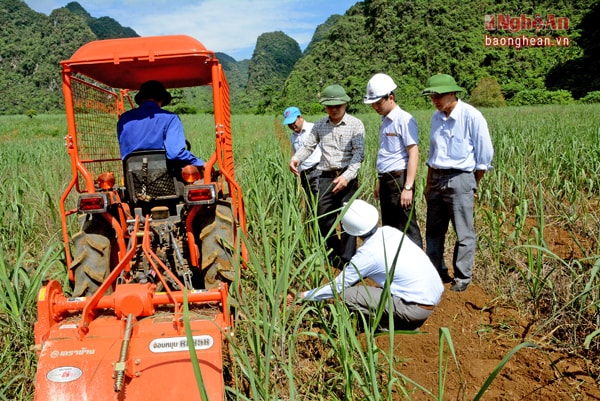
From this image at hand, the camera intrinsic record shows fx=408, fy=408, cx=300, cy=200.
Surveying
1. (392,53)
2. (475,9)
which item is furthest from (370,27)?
(475,9)

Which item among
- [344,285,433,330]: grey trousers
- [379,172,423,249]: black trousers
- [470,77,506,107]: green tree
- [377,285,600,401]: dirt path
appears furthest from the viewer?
[470,77,506,107]: green tree

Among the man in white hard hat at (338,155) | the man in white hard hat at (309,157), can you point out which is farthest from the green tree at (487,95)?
the man in white hard hat at (338,155)

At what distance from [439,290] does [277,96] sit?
42.3 metres

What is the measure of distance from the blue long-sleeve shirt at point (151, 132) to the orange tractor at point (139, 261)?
0.23ft

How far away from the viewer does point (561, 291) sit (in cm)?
257

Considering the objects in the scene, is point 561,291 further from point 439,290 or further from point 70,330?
point 70,330

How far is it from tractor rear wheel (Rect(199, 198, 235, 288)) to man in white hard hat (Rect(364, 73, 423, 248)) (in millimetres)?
1327

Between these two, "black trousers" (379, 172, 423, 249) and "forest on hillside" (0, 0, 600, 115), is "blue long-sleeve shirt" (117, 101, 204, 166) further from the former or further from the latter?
"forest on hillside" (0, 0, 600, 115)

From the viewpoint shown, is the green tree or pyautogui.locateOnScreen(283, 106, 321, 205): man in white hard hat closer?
pyautogui.locateOnScreen(283, 106, 321, 205): man in white hard hat

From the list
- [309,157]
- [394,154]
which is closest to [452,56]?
[309,157]

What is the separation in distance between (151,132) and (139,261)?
830mm

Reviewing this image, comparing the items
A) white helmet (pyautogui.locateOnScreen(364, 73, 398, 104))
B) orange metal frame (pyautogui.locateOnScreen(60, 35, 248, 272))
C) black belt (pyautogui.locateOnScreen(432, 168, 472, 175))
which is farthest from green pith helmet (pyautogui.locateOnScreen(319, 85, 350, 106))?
orange metal frame (pyautogui.locateOnScreen(60, 35, 248, 272))

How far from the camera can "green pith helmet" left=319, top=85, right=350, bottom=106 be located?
340cm

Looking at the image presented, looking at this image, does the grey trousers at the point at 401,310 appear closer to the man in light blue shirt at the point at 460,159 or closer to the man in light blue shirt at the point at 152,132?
the man in light blue shirt at the point at 460,159
